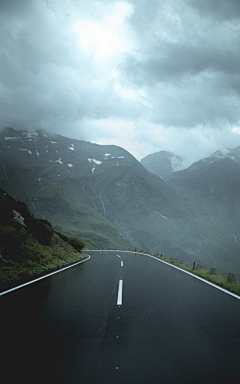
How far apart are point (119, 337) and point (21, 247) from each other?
11064 mm

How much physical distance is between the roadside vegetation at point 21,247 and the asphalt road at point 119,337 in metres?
3.06

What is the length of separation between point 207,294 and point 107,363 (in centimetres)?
586

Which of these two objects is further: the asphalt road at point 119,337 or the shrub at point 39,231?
the shrub at point 39,231

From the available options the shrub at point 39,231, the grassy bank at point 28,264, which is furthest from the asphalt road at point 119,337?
the shrub at point 39,231

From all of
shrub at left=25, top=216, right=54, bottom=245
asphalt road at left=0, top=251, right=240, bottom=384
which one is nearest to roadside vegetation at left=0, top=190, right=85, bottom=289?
shrub at left=25, top=216, right=54, bottom=245

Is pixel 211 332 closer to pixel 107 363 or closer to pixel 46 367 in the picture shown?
pixel 107 363

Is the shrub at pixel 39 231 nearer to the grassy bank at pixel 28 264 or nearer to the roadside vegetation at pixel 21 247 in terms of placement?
the roadside vegetation at pixel 21 247

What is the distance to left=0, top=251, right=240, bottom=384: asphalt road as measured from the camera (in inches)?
139

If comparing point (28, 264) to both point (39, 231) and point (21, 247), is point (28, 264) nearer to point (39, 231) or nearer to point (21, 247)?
point (21, 247)

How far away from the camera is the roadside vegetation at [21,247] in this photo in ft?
36.7

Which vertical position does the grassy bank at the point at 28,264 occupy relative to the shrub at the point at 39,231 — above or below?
below

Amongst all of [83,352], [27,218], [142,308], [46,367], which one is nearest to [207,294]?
[142,308]

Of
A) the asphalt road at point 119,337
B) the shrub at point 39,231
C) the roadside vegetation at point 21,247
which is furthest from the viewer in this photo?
the shrub at point 39,231

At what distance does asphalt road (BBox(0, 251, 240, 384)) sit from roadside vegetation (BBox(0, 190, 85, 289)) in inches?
121
